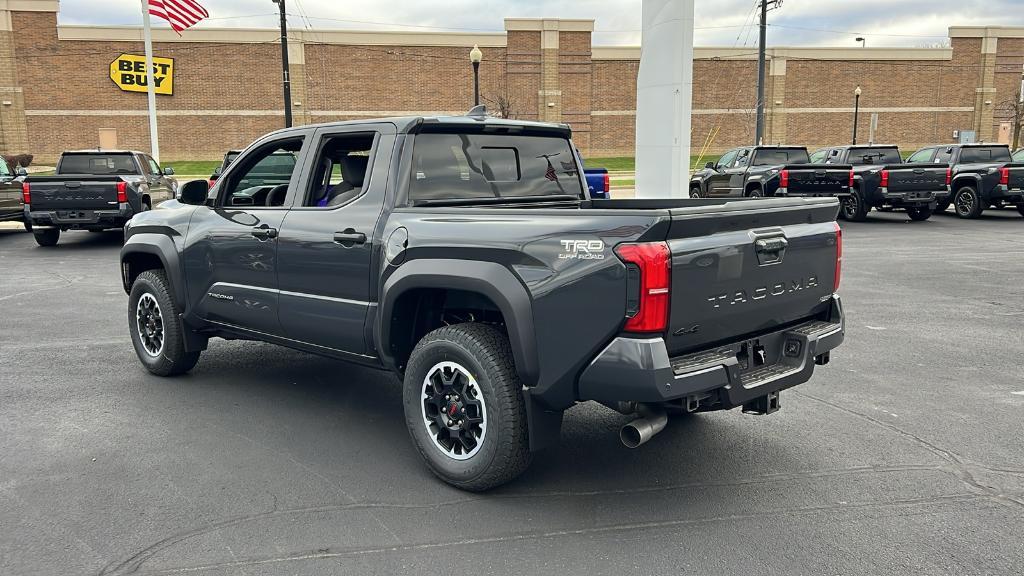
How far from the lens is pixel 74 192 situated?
14.7 m

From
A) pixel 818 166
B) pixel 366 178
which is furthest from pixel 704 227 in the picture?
pixel 818 166

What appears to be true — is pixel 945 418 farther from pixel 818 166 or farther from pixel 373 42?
pixel 373 42

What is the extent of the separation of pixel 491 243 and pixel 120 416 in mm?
3161

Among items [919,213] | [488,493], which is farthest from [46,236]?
[919,213]

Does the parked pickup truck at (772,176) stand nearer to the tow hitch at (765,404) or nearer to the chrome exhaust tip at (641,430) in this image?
the tow hitch at (765,404)

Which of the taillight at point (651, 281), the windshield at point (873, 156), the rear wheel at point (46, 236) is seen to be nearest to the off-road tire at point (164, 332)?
the taillight at point (651, 281)

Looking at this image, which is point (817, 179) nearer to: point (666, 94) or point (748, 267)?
point (666, 94)

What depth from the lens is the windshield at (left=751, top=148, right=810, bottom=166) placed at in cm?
2055

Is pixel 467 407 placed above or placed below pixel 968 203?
below

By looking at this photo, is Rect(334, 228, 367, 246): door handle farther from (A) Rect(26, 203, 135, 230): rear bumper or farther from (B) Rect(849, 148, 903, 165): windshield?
(B) Rect(849, 148, 903, 165): windshield

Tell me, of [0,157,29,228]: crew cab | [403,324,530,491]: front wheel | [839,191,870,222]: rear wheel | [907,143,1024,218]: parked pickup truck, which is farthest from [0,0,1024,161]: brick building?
[403,324,530,491]: front wheel

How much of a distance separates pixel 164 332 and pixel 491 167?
10.00ft

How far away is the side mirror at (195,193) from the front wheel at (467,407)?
2.54 metres

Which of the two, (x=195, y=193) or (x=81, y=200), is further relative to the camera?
(x=81, y=200)
